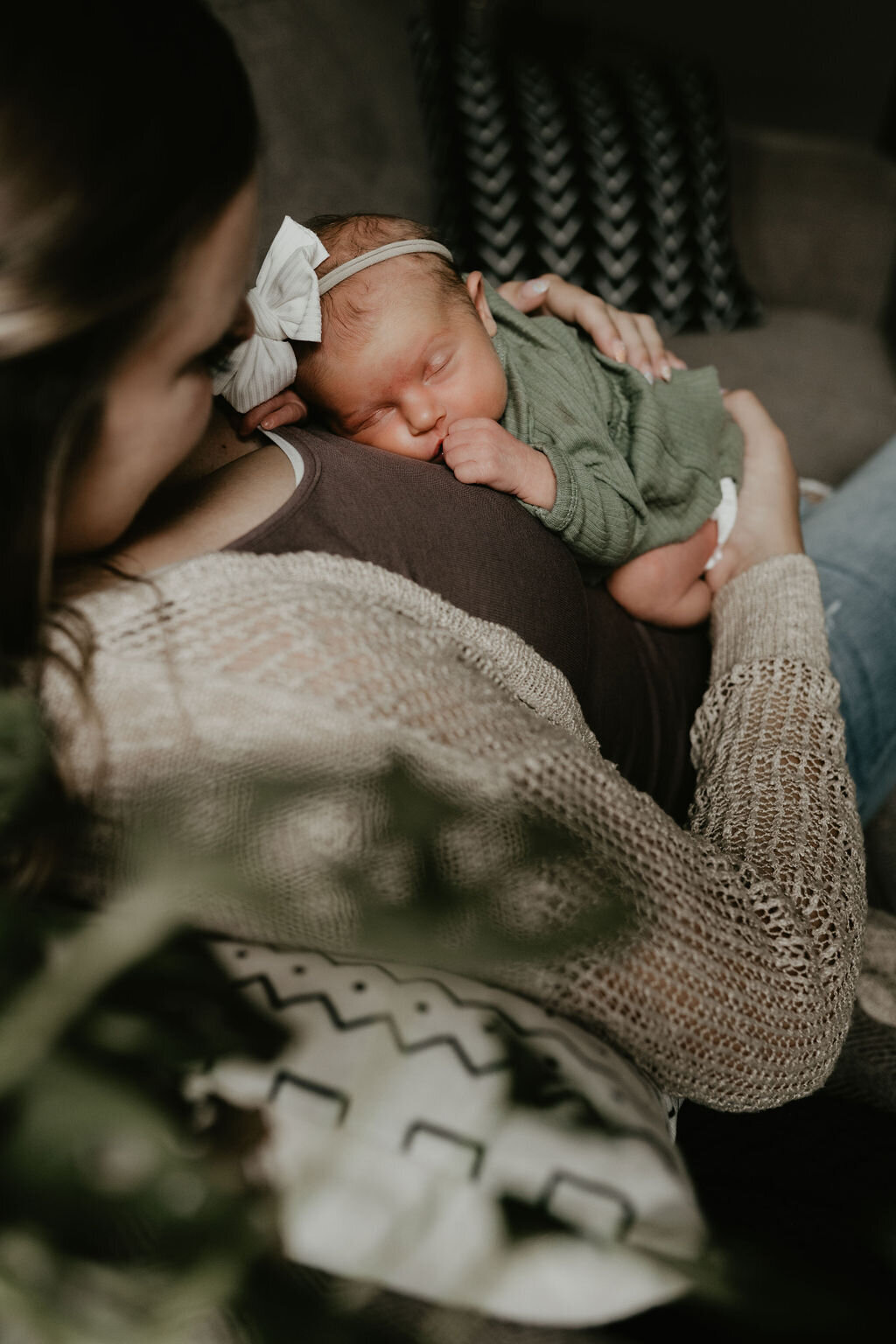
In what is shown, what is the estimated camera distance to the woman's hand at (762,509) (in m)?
1.07

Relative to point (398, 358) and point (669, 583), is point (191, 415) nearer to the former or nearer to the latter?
point (398, 358)

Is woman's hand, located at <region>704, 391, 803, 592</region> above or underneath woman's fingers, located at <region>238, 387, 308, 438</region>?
underneath

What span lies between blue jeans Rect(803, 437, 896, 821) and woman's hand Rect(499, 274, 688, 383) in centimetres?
32

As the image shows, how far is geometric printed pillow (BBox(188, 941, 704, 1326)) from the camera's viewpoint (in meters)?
0.36

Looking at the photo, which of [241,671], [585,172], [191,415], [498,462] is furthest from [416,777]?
[585,172]

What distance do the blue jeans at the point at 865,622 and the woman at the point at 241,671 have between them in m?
0.44

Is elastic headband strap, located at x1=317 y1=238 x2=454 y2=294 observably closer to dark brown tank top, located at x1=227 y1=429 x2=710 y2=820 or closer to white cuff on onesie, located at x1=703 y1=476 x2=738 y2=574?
dark brown tank top, located at x1=227 y1=429 x2=710 y2=820

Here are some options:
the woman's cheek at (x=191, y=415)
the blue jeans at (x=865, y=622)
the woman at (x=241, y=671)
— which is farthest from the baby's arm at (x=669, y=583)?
the woman's cheek at (x=191, y=415)

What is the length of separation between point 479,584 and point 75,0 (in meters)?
0.43

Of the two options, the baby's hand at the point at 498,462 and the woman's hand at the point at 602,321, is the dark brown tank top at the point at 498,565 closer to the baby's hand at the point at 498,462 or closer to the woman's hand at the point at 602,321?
the baby's hand at the point at 498,462

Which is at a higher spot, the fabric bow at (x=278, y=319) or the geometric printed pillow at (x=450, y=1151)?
the fabric bow at (x=278, y=319)

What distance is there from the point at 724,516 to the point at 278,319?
0.58m

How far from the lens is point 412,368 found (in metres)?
0.91

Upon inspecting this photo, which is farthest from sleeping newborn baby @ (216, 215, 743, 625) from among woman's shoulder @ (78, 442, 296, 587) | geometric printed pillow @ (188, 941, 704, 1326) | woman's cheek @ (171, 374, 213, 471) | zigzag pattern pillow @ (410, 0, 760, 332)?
zigzag pattern pillow @ (410, 0, 760, 332)
